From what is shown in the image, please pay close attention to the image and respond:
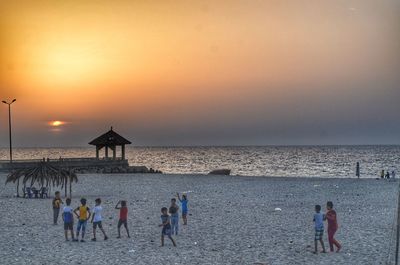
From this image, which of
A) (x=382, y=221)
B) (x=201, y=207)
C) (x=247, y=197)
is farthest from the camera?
(x=247, y=197)

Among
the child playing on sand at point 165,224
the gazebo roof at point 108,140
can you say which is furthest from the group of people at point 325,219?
the gazebo roof at point 108,140

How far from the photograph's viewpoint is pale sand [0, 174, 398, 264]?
1539cm

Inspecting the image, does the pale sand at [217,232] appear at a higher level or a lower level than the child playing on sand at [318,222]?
lower

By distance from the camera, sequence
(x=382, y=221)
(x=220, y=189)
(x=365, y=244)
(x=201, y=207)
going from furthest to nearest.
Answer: (x=220, y=189), (x=201, y=207), (x=382, y=221), (x=365, y=244)

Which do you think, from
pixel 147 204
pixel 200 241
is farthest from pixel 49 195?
pixel 200 241

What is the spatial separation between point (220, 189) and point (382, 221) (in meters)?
18.0

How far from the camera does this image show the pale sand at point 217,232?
15.4 metres

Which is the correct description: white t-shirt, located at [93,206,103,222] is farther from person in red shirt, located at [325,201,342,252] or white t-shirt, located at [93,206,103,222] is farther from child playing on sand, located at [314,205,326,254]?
person in red shirt, located at [325,201,342,252]

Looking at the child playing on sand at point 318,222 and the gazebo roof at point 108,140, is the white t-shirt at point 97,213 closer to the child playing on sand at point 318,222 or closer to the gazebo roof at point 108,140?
the child playing on sand at point 318,222

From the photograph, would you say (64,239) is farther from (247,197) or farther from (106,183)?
(106,183)

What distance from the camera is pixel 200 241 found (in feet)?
58.8

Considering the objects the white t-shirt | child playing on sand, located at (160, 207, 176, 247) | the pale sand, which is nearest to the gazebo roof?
the pale sand

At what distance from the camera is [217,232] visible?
19859mm

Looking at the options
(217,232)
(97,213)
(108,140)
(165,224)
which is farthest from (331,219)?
(108,140)
